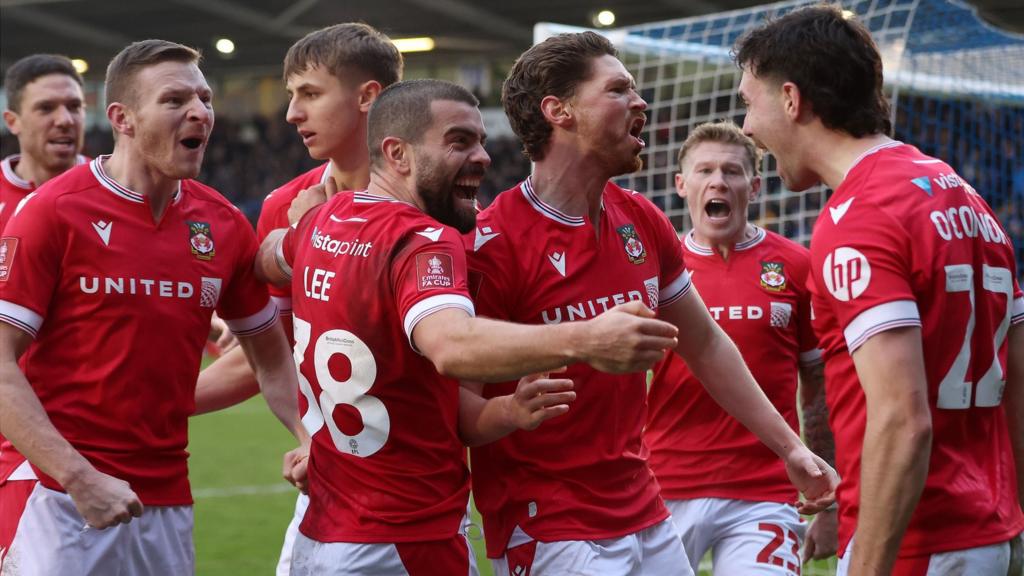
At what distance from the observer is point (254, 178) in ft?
129

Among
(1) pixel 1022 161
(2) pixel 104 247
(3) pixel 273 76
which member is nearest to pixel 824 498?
(2) pixel 104 247

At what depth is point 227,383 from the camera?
5.14 m

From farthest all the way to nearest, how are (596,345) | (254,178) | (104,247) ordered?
1. (254,178)
2. (104,247)
3. (596,345)

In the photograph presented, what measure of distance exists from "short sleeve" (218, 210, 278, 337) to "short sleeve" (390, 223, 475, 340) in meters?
1.27

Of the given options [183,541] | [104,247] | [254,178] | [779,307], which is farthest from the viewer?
[254,178]

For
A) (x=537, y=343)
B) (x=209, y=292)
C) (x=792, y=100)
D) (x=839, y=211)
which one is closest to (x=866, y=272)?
(x=839, y=211)

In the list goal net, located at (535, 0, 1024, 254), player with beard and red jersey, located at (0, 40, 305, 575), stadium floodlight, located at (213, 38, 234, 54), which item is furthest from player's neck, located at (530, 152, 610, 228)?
Answer: stadium floodlight, located at (213, 38, 234, 54)

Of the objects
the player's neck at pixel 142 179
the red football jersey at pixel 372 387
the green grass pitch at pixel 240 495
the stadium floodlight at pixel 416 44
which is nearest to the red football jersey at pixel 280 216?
the player's neck at pixel 142 179

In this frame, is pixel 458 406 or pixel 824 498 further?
pixel 824 498

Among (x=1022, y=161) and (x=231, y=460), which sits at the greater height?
(x=1022, y=161)

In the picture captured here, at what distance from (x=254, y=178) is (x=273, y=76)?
4723mm

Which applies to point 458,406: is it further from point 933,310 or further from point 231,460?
point 231,460

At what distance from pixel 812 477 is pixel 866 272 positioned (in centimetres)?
140

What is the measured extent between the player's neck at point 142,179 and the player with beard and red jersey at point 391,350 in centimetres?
75
